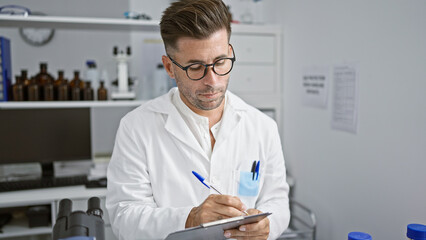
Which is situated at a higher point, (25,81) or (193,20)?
(193,20)

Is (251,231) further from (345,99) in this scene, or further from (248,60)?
(248,60)

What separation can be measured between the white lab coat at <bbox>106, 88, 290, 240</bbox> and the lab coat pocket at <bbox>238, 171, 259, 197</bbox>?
2 cm

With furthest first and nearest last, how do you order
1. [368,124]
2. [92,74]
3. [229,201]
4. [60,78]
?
[92,74] < [60,78] < [368,124] < [229,201]

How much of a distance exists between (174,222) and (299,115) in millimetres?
1469

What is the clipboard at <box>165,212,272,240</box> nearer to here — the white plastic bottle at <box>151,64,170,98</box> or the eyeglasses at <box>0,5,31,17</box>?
the white plastic bottle at <box>151,64,170,98</box>

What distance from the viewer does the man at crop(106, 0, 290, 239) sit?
118 cm

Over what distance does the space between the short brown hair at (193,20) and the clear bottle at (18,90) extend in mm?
1399

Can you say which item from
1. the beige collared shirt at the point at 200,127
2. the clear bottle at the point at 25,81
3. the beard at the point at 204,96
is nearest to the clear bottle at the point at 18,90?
→ the clear bottle at the point at 25,81

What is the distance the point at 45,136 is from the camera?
241cm

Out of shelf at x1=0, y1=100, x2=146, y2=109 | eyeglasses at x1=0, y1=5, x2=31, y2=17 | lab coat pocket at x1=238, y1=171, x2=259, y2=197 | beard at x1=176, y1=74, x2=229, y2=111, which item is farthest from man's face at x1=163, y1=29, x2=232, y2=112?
eyeglasses at x1=0, y1=5, x2=31, y2=17

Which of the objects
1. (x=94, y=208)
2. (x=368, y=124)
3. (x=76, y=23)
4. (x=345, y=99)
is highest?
(x=76, y=23)

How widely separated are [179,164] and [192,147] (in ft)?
0.28

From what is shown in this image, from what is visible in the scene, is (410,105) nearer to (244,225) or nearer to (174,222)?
(244,225)

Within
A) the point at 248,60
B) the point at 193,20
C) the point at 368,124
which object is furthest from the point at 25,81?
the point at 368,124
